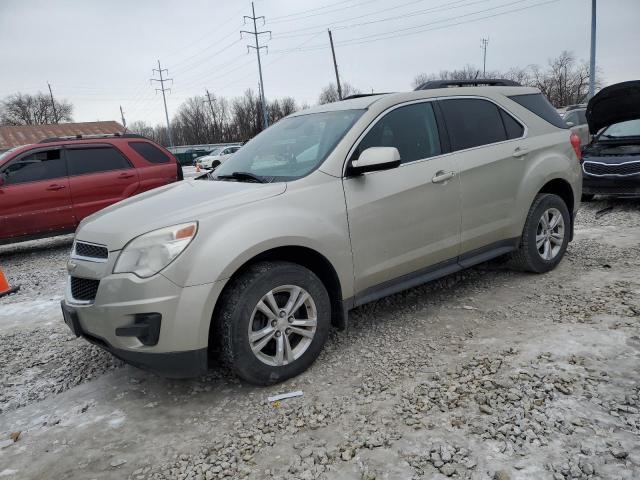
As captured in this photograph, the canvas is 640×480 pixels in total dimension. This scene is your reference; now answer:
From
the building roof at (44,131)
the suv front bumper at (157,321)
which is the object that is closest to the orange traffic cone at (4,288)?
the suv front bumper at (157,321)

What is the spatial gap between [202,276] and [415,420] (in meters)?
1.44

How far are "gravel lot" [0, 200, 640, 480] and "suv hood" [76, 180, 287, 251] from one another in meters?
1.11

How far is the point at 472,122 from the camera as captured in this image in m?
4.26

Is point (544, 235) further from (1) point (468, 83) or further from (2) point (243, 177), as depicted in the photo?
(2) point (243, 177)

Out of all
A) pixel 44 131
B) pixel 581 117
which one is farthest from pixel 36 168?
pixel 44 131

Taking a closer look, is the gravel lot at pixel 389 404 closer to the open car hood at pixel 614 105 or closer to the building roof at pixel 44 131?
the open car hood at pixel 614 105

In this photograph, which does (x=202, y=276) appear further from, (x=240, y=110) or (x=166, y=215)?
(x=240, y=110)

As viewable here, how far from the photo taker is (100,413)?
3.04 m

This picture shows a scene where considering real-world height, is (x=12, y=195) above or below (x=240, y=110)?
below

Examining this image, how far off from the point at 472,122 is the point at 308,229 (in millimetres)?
A: 2048

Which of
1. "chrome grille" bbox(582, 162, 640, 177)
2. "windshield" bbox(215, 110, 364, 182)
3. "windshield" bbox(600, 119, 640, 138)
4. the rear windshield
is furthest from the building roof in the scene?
the rear windshield

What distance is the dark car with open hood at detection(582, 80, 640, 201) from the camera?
7.77 metres

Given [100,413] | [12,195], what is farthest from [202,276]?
[12,195]

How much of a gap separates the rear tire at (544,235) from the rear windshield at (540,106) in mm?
781
